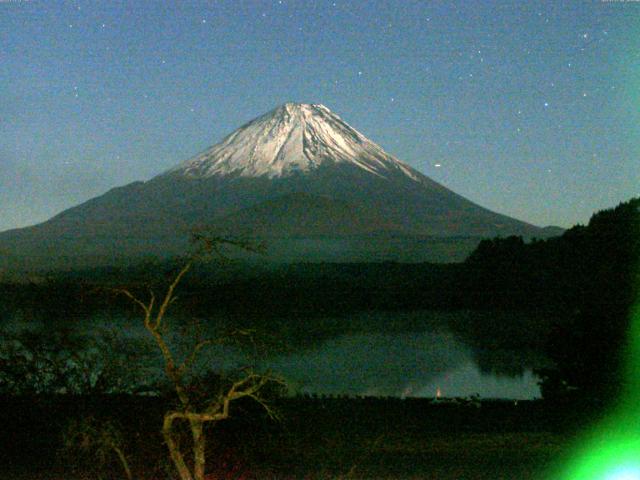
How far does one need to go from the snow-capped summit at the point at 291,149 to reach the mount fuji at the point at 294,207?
0.10m

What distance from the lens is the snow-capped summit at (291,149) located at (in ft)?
218

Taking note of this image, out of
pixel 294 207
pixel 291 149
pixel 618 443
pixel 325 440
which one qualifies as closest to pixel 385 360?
pixel 325 440

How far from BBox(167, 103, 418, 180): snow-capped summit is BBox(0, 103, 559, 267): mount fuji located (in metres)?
0.10

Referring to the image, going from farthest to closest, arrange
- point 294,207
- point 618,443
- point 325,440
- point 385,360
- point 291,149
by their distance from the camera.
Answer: point 291,149
point 294,207
point 385,360
point 325,440
point 618,443

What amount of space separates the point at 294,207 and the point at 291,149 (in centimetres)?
1022

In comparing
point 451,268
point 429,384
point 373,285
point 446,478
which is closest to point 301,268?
point 373,285

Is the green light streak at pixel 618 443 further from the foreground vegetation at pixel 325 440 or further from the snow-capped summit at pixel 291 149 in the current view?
the snow-capped summit at pixel 291 149

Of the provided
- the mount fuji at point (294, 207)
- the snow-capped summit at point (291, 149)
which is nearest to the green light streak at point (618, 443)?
the mount fuji at point (294, 207)

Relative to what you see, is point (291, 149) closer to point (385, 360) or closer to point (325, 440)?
point (385, 360)

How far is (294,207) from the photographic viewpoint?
197 feet

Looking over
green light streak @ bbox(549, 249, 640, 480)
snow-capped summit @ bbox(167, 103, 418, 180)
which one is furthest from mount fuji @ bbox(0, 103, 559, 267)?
green light streak @ bbox(549, 249, 640, 480)

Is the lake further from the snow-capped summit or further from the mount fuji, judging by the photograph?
the snow-capped summit

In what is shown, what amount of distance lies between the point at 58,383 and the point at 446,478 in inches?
177

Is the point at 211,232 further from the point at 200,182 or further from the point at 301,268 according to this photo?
the point at 200,182
